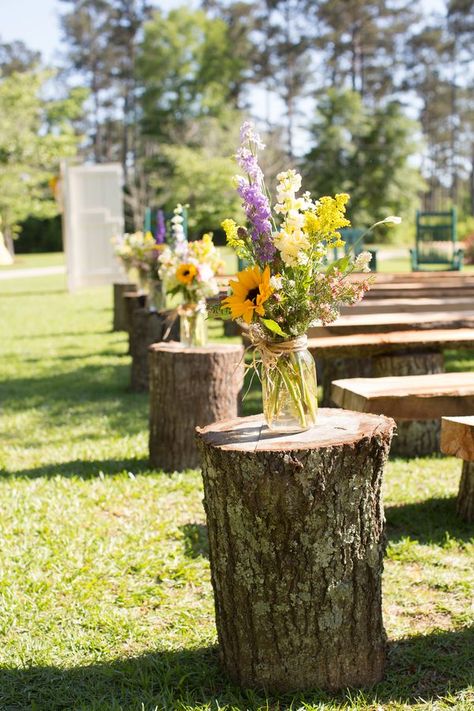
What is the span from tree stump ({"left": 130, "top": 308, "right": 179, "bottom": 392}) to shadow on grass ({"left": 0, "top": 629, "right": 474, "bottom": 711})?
13.1ft

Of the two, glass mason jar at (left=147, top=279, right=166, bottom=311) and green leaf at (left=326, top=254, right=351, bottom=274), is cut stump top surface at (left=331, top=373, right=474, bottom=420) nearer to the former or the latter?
green leaf at (left=326, top=254, right=351, bottom=274)

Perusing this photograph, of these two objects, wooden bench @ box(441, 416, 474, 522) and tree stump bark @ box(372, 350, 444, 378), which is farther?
tree stump bark @ box(372, 350, 444, 378)

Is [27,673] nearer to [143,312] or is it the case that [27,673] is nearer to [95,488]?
[95,488]

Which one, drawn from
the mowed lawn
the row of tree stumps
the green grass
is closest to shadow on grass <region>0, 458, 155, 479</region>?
the mowed lawn

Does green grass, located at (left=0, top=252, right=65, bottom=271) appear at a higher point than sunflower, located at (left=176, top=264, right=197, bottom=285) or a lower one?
higher

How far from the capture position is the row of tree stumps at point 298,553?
2152mm

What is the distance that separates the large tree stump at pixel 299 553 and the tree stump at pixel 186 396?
6.23 ft

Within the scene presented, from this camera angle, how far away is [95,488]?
403 centimetres

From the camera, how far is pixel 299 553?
2166 millimetres

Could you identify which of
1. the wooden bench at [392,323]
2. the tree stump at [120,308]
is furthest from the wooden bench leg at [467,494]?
the tree stump at [120,308]

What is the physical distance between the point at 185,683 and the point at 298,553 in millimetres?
524

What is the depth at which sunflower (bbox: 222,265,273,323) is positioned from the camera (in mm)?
2183

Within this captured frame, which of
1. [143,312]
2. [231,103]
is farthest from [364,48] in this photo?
[143,312]

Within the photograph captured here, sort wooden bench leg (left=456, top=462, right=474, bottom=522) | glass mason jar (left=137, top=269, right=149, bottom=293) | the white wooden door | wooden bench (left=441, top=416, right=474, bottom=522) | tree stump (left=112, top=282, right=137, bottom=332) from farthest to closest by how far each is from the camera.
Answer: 1. the white wooden door
2. tree stump (left=112, top=282, right=137, bottom=332)
3. glass mason jar (left=137, top=269, right=149, bottom=293)
4. wooden bench leg (left=456, top=462, right=474, bottom=522)
5. wooden bench (left=441, top=416, right=474, bottom=522)
